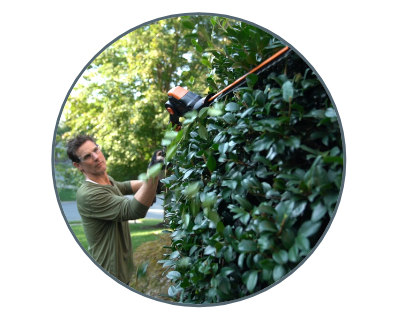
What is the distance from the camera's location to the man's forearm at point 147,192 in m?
1.74

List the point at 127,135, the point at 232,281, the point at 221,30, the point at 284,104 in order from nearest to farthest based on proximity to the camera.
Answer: the point at 284,104, the point at 232,281, the point at 221,30, the point at 127,135

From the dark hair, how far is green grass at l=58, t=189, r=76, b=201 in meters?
0.16

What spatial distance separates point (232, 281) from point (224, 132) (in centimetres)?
60

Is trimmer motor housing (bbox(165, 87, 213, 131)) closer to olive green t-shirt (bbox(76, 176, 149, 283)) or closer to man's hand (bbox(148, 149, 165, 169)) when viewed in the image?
man's hand (bbox(148, 149, 165, 169))

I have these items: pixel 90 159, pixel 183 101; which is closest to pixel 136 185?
pixel 90 159

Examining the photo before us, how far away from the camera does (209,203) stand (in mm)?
1392

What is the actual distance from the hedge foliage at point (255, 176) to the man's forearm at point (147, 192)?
0.60 feet

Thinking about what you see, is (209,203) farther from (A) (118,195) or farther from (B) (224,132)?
(A) (118,195)

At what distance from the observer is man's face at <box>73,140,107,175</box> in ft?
5.81

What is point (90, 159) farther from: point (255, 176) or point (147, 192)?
point (255, 176)

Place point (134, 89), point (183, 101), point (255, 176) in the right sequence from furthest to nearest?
point (134, 89) < point (183, 101) < point (255, 176)

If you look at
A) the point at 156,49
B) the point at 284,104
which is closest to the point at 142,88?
the point at 156,49

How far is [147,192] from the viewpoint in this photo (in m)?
1.76

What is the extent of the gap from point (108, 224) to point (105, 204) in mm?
109
